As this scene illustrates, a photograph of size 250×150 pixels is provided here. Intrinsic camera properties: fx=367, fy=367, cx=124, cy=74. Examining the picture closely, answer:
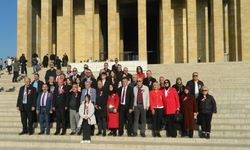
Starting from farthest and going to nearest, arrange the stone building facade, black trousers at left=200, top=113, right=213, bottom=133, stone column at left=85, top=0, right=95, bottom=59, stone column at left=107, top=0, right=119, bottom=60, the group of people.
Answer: stone column at left=85, top=0, right=95, bottom=59 → stone column at left=107, top=0, right=119, bottom=60 → the stone building facade → the group of people → black trousers at left=200, top=113, right=213, bottom=133

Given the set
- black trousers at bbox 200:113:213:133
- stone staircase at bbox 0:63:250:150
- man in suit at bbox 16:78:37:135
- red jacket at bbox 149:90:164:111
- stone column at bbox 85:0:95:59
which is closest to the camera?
stone staircase at bbox 0:63:250:150

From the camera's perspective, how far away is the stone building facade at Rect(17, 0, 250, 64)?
104 ft

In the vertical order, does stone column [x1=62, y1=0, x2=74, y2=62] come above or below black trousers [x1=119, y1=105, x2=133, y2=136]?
above

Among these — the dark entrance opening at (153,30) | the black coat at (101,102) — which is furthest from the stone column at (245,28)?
the black coat at (101,102)

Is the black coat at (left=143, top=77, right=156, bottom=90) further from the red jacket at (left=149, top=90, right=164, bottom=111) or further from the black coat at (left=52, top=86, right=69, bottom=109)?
the black coat at (left=52, top=86, right=69, bottom=109)

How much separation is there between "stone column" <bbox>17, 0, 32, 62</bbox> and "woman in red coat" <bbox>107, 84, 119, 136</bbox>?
78.2ft

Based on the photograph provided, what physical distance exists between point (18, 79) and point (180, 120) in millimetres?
13006

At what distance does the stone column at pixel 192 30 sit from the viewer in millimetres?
31547

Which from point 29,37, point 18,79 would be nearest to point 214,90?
point 18,79

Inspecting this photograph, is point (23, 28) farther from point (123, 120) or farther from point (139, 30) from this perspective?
point (123, 120)

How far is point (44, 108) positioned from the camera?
1169 cm

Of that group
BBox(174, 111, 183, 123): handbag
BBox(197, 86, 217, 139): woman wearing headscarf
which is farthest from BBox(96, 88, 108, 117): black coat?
BBox(197, 86, 217, 139): woman wearing headscarf

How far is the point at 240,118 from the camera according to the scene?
464 inches

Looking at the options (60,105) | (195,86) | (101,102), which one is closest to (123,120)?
(101,102)
